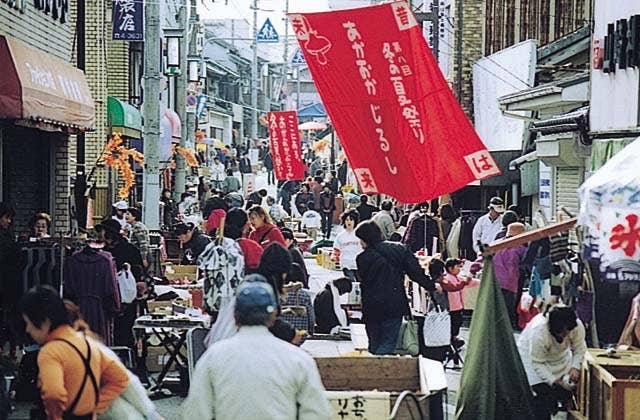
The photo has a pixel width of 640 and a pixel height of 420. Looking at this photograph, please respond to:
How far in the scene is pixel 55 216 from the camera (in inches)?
849

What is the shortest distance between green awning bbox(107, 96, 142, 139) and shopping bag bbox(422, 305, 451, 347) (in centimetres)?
1753

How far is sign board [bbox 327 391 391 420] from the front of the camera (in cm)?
890

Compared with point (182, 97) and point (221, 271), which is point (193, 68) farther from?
point (221, 271)

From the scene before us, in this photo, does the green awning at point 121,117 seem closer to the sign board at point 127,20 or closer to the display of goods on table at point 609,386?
the sign board at point 127,20

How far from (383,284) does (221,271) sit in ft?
5.35

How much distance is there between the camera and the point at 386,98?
13516 mm

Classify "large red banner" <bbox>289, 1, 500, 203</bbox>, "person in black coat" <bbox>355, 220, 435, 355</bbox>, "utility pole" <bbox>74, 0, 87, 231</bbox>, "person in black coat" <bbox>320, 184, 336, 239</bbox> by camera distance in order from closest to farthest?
"person in black coat" <bbox>355, 220, 435, 355</bbox> → "large red banner" <bbox>289, 1, 500, 203</bbox> → "utility pole" <bbox>74, 0, 87, 231</bbox> → "person in black coat" <bbox>320, 184, 336, 239</bbox>

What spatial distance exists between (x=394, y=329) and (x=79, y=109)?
810cm

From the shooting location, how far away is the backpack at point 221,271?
502 inches

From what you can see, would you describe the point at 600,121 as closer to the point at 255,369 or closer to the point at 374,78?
the point at 374,78

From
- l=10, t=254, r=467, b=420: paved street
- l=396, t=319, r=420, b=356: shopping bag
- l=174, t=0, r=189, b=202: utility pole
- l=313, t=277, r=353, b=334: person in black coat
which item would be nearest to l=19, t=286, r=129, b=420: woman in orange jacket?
l=10, t=254, r=467, b=420: paved street

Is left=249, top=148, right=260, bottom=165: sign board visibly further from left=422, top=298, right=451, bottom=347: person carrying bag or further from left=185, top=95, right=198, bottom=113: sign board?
left=422, top=298, right=451, bottom=347: person carrying bag

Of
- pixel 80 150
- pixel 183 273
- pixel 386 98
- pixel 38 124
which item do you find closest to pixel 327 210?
pixel 80 150

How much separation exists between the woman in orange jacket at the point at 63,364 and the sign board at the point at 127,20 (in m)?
22.2
